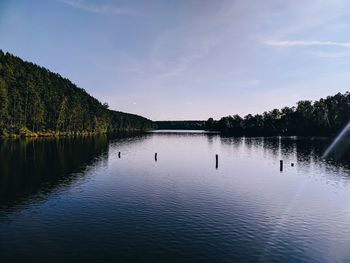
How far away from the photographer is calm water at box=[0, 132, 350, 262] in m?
23.8

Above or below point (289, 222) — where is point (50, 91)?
above

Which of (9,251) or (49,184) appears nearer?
(9,251)

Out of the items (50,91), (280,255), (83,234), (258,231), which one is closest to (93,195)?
(83,234)

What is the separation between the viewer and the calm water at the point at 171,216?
23.8 meters

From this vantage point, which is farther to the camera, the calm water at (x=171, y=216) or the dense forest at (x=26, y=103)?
the dense forest at (x=26, y=103)

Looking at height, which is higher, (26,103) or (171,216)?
(26,103)

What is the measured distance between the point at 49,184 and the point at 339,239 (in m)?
39.6

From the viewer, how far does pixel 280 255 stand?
23703mm

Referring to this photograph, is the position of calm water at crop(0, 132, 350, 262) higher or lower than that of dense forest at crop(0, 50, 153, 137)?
lower

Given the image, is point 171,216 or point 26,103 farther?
point 26,103

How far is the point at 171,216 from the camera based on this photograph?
1300 inches

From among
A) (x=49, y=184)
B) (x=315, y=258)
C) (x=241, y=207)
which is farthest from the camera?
(x=49, y=184)

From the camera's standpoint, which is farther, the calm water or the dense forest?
the dense forest

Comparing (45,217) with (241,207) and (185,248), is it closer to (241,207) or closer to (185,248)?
(185,248)
